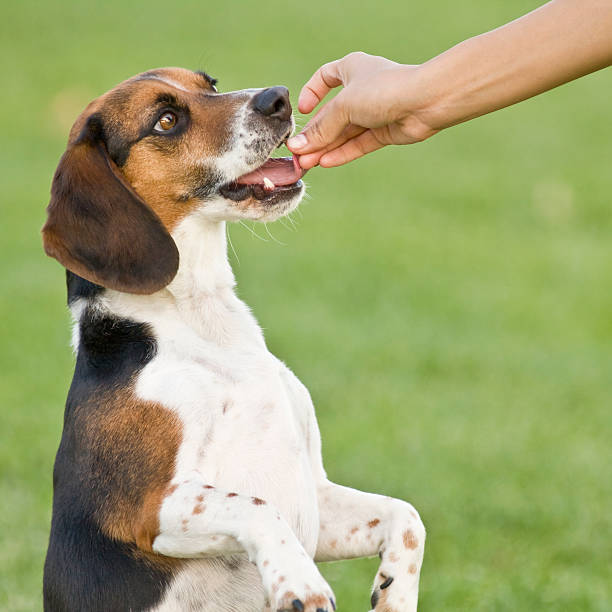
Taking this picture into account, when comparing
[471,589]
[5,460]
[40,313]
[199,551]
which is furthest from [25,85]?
[199,551]

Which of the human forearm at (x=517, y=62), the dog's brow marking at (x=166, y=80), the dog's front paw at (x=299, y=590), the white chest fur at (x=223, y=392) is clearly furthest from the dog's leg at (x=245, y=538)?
the dog's brow marking at (x=166, y=80)

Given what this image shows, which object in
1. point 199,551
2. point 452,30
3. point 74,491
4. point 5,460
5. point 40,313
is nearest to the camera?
point 199,551

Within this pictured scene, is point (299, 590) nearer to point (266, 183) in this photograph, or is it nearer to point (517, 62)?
point (266, 183)

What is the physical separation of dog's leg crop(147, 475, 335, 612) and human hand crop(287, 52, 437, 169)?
155 cm

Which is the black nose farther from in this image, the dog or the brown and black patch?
the brown and black patch

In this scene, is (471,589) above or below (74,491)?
below

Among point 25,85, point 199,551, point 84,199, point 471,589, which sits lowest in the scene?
point 471,589

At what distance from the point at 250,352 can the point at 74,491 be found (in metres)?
0.86

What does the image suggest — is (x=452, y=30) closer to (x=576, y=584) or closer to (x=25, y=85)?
(x=25, y=85)

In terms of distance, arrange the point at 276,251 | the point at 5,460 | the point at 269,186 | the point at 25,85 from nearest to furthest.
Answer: the point at 269,186 < the point at 5,460 < the point at 276,251 < the point at 25,85

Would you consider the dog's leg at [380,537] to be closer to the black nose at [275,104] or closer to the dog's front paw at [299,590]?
the dog's front paw at [299,590]

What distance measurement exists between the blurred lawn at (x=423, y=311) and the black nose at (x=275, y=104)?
107 inches

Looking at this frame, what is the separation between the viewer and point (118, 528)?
409cm

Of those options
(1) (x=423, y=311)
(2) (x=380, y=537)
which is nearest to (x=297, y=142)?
(2) (x=380, y=537)
